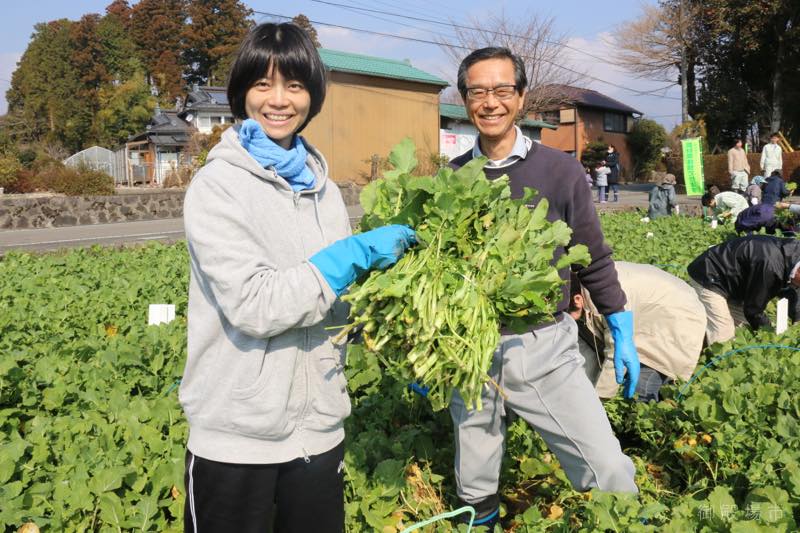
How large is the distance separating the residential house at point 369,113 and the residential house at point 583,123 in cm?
1362

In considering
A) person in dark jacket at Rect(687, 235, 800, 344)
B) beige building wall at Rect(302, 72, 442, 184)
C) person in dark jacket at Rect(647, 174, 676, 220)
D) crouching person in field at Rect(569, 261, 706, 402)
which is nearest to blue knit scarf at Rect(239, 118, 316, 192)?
crouching person in field at Rect(569, 261, 706, 402)

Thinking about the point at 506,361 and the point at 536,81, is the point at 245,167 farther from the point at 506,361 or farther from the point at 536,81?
the point at 536,81

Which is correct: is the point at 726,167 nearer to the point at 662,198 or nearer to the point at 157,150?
the point at 662,198

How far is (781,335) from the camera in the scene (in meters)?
4.54

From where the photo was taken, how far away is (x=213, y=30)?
5284 centimetres

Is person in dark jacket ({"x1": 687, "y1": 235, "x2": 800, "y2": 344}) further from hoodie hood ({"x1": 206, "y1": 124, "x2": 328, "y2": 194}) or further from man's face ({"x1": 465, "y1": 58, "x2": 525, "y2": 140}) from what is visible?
hoodie hood ({"x1": 206, "y1": 124, "x2": 328, "y2": 194})

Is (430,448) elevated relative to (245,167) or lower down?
lower down

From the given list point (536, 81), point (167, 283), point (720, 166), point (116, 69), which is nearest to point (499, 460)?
point (167, 283)

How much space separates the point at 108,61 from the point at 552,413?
60.2 metres

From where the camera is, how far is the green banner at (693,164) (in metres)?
17.2

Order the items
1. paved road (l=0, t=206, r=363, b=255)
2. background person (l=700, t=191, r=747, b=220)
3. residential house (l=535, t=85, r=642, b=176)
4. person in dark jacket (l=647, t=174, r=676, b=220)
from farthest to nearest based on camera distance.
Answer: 1. residential house (l=535, t=85, r=642, b=176)
2. person in dark jacket (l=647, t=174, r=676, b=220)
3. background person (l=700, t=191, r=747, b=220)
4. paved road (l=0, t=206, r=363, b=255)

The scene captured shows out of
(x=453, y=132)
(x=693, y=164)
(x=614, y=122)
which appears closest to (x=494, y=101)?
(x=693, y=164)

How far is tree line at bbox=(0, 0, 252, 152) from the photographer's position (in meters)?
48.1

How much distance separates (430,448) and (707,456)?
136 centimetres
